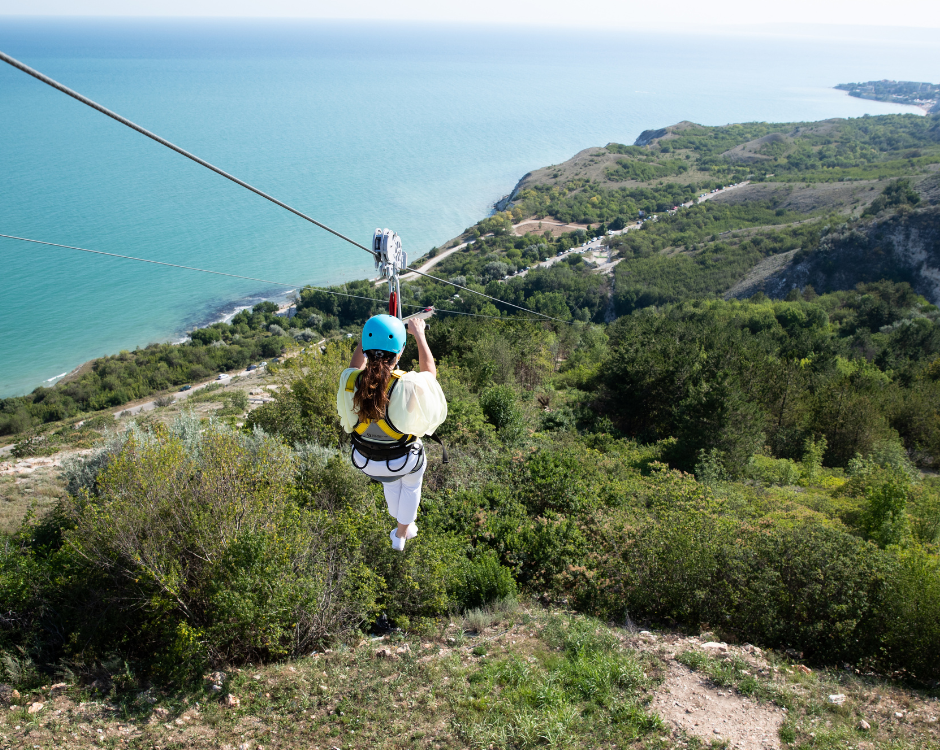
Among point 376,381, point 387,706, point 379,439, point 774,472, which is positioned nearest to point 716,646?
point 387,706

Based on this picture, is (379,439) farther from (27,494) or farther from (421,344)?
(27,494)

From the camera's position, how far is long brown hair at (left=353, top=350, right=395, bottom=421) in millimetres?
4238

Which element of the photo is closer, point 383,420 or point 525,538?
point 383,420

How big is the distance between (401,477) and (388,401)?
38.5 inches

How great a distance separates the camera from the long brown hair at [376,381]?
13.9 feet

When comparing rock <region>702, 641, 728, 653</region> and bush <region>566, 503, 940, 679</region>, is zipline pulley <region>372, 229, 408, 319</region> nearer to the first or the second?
rock <region>702, 641, 728, 653</region>

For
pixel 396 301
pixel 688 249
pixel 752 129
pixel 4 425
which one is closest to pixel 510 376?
pixel 396 301

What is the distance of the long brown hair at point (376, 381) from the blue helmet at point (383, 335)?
0.19 ft

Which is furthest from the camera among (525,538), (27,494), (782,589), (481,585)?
(27,494)

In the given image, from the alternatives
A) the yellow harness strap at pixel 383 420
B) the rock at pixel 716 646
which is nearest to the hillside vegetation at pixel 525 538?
the rock at pixel 716 646

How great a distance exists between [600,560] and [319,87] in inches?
8279

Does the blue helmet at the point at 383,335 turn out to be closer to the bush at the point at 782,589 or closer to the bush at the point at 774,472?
the bush at the point at 782,589

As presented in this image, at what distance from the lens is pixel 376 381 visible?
13.9 feet

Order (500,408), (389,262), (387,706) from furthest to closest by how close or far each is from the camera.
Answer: (500,408) → (387,706) → (389,262)
